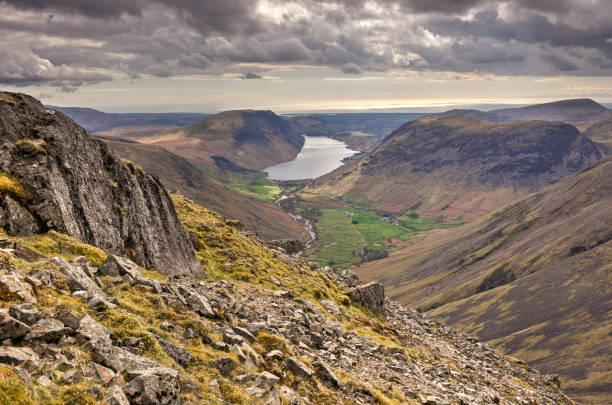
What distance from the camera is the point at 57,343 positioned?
45.7ft

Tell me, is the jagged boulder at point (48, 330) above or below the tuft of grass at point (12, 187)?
below

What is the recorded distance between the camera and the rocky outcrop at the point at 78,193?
26.0 meters

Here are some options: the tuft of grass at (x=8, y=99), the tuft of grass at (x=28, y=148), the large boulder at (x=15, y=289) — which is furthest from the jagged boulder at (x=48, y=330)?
the tuft of grass at (x=8, y=99)

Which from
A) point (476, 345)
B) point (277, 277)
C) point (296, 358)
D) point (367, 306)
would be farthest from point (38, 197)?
point (476, 345)

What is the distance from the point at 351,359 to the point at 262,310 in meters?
8.13

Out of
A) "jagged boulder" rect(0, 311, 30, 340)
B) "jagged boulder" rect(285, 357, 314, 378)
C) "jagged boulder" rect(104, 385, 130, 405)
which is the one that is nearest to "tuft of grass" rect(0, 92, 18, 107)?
"jagged boulder" rect(0, 311, 30, 340)

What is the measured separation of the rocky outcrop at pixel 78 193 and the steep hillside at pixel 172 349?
12.9 ft

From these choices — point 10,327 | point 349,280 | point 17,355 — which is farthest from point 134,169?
point 349,280

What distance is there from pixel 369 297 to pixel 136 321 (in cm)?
5339

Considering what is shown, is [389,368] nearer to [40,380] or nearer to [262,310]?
[262,310]

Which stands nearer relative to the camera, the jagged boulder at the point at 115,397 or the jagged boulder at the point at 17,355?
the jagged boulder at the point at 17,355

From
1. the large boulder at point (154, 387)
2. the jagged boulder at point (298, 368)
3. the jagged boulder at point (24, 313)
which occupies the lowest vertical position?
the jagged boulder at point (298, 368)

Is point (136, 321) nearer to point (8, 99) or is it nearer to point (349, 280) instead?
point (8, 99)

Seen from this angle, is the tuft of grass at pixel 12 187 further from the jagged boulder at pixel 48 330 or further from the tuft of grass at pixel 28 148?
the jagged boulder at pixel 48 330
